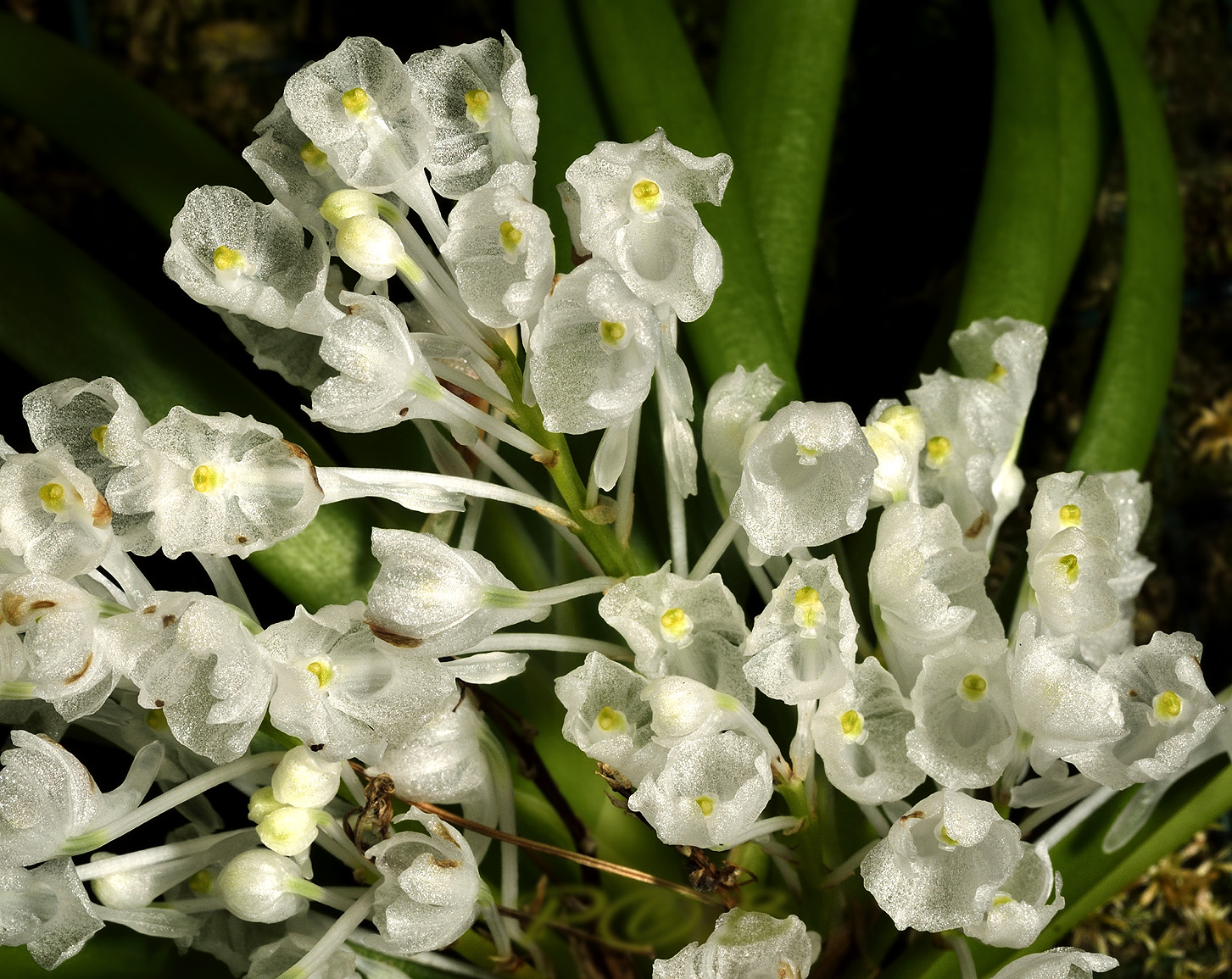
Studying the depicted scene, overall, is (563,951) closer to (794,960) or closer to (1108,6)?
(794,960)

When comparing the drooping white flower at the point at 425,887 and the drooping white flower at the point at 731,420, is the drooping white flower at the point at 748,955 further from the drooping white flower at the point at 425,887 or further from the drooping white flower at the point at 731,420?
the drooping white flower at the point at 731,420

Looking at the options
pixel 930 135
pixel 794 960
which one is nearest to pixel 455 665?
pixel 794 960

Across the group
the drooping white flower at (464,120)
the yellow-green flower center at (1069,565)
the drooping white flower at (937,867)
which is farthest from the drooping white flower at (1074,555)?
the drooping white flower at (464,120)

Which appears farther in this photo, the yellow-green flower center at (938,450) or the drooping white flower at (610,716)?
the yellow-green flower center at (938,450)

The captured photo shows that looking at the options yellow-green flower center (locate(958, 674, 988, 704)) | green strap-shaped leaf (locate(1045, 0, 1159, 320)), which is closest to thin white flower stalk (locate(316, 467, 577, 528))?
yellow-green flower center (locate(958, 674, 988, 704))

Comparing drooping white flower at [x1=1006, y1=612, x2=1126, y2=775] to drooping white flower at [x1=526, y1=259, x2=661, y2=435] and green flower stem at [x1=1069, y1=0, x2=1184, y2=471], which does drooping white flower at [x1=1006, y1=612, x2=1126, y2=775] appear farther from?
green flower stem at [x1=1069, y1=0, x2=1184, y2=471]

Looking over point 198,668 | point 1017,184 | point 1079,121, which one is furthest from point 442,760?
point 1079,121

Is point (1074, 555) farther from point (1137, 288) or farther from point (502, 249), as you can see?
point (1137, 288)
